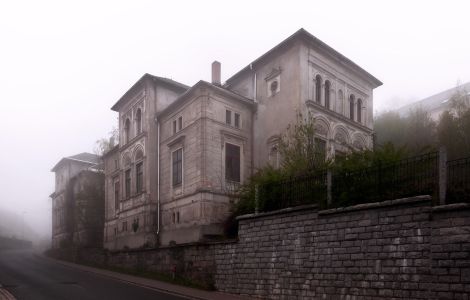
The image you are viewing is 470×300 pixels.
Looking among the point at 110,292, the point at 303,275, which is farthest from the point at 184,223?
the point at 303,275

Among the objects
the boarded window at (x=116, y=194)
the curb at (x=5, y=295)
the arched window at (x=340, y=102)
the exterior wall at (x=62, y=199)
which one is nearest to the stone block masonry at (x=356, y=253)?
the curb at (x=5, y=295)

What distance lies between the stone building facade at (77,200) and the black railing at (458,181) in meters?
34.4

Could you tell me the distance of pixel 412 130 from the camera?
3650 centimetres

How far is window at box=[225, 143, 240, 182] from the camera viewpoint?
28.7 meters

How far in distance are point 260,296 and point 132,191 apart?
60.7ft

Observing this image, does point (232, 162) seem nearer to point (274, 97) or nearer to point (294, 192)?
point (274, 97)

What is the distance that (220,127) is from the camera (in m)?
28.4

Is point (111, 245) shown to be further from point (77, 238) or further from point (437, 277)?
point (437, 277)

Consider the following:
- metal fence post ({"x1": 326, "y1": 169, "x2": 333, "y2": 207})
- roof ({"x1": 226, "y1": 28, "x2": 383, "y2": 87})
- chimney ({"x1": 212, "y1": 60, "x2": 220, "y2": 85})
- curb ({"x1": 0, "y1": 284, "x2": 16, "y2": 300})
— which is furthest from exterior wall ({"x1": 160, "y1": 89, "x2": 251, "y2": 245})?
metal fence post ({"x1": 326, "y1": 169, "x2": 333, "y2": 207})

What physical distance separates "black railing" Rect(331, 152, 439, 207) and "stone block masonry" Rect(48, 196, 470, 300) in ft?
2.13

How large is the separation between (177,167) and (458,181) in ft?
65.8

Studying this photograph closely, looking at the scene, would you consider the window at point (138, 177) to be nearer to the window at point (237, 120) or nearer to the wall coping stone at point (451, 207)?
the window at point (237, 120)

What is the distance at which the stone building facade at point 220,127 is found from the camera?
27.3 meters

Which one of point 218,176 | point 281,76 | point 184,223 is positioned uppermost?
point 281,76
